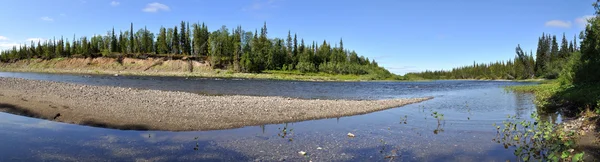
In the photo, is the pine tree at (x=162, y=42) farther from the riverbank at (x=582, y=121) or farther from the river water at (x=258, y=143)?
the riverbank at (x=582, y=121)

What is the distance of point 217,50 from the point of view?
145875 mm

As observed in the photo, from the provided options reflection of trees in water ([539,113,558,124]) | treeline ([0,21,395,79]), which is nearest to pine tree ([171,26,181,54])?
treeline ([0,21,395,79])

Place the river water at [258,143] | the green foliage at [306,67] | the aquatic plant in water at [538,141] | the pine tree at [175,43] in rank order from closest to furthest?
the aquatic plant in water at [538,141] < the river water at [258,143] < the green foliage at [306,67] < the pine tree at [175,43]

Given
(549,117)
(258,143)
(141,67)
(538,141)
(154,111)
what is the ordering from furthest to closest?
(141,67) < (549,117) < (154,111) < (258,143) < (538,141)

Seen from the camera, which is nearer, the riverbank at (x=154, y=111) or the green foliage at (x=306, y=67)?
the riverbank at (x=154, y=111)

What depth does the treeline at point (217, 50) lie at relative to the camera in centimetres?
14662

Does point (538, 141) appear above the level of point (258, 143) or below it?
above

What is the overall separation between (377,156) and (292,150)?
3439 mm

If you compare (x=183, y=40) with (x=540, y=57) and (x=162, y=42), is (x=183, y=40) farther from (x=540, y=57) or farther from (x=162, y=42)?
(x=540, y=57)

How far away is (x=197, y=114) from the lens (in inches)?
861

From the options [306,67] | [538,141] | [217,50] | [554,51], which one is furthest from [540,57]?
[538,141]

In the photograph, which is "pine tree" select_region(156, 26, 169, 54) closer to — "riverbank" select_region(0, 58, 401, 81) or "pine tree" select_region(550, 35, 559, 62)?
"riverbank" select_region(0, 58, 401, 81)

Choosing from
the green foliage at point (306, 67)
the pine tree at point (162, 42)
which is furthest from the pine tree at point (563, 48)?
the pine tree at point (162, 42)

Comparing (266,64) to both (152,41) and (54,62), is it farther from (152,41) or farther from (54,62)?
(54,62)
